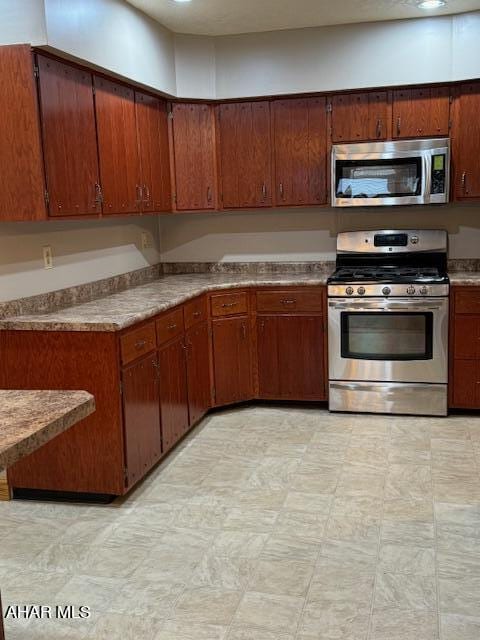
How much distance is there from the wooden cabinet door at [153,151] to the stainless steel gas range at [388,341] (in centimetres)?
128

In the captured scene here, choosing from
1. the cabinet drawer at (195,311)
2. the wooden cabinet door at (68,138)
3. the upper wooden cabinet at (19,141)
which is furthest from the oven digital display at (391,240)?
the upper wooden cabinet at (19,141)

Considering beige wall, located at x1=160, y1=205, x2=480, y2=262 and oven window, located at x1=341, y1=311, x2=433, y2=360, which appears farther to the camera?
beige wall, located at x1=160, y1=205, x2=480, y2=262

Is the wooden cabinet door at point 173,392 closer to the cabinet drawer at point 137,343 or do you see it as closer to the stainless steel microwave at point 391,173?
the cabinet drawer at point 137,343

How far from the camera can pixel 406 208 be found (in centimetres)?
488

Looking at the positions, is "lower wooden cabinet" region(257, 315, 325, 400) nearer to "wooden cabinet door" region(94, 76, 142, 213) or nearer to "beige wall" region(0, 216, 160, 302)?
"beige wall" region(0, 216, 160, 302)

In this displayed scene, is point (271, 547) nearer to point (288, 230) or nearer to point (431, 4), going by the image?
point (288, 230)

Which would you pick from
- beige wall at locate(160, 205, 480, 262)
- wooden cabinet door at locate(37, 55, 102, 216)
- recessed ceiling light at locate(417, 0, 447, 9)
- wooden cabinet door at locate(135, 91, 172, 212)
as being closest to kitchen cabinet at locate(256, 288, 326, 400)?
beige wall at locate(160, 205, 480, 262)

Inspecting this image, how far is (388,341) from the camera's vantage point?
4.45m

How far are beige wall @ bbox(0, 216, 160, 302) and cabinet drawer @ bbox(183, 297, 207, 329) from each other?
59cm

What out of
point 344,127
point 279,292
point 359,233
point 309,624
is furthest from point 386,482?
point 344,127

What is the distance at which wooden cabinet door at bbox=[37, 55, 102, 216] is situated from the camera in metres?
3.09

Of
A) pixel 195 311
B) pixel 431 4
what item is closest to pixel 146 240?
pixel 195 311

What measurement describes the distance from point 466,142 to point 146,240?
2334 millimetres

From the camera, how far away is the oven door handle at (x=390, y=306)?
4324 mm
